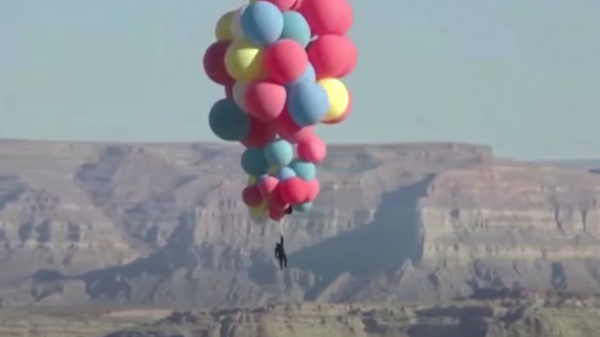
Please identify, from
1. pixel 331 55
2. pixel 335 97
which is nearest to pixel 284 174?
pixel 335 97

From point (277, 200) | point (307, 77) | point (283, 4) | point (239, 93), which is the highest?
point (283, 4)

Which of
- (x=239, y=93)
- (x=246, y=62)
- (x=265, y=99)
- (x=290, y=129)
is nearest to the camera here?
(x=265, y=99)

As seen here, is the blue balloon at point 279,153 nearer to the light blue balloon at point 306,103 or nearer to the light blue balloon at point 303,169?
the light blue balloon at point 303,169

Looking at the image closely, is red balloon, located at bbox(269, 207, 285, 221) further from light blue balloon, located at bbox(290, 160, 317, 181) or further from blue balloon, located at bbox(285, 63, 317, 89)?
blue balloon, located at bbox(285, 63, 317, 89)

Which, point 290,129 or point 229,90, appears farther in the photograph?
point 229,90

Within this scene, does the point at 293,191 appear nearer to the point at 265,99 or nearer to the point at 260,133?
the point at 260,133

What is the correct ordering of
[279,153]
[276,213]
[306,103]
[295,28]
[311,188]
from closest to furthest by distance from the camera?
[306,103], [295,28], [279,153], [311,188], [276,213]

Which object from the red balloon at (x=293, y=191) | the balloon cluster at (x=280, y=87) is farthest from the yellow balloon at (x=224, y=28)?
the red balloon at (x=293, y=191)
